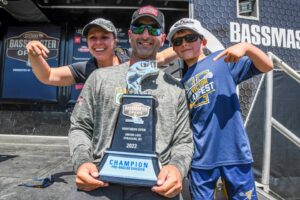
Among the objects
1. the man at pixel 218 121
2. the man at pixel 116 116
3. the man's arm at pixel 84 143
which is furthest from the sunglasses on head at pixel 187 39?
the man's arm at pixel 84 143

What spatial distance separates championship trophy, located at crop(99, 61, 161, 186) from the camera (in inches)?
47.2

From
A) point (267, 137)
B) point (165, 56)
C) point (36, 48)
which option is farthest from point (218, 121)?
point (267, 137)

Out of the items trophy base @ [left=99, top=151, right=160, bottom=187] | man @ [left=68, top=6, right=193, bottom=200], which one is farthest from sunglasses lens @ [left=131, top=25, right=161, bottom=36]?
trophy base @ [left=99, top=151, right=160, bottom=187]

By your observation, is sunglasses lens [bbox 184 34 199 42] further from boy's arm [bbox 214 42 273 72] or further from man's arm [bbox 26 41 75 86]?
man's arm [bbox 26 41 75 86]

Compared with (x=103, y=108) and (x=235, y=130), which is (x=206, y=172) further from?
(x=103, y=108)

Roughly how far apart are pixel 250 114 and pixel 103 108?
197 centimetres

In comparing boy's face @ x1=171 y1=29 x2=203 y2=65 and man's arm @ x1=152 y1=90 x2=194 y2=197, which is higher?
boy's face @ x1=171 y1=29 x2=203 y2=65

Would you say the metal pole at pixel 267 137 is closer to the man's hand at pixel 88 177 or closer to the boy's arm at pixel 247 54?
the boy's arm at pixel 247 54

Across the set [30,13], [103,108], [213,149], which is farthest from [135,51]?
[30,13]

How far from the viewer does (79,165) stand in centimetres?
127

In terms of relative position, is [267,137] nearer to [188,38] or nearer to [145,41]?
[188,38]

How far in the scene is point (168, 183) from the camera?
118cm

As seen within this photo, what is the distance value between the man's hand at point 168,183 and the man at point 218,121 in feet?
1.59

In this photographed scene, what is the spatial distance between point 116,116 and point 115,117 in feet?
0.06
